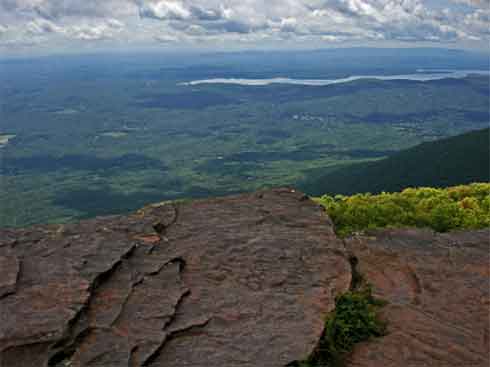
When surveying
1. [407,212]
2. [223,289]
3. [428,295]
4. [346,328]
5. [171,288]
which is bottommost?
[407,212]

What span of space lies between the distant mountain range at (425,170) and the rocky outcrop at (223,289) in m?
112

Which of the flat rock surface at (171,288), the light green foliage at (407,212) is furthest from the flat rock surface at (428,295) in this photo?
the light green foliage at (407,212)

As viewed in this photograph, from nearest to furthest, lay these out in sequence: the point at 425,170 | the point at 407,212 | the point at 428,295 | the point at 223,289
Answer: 1. the point at 223,289
2. the point at 428,295
3. the point at 407,212
4. the point at 425,170

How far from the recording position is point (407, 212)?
24.0 metres

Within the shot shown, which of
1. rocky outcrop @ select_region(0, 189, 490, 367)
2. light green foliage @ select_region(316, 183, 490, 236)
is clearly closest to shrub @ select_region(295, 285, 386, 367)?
rocky outcrop @ select_region(0, 189, 490, 367)

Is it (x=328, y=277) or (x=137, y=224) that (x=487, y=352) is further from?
(x=137, y=224)

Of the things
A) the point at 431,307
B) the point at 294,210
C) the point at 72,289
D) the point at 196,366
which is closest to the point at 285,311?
the point at 196,366

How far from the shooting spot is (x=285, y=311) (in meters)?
13.8

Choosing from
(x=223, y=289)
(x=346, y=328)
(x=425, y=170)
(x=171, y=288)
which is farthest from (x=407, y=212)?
(x=425, y=170)

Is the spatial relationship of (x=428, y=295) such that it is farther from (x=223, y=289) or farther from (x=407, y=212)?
(x=407, y=212)

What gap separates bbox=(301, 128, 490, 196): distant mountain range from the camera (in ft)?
436

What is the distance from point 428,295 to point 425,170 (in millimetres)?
136682

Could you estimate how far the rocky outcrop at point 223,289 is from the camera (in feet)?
40.0

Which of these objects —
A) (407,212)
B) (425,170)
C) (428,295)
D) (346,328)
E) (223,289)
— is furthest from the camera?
(425,170)
